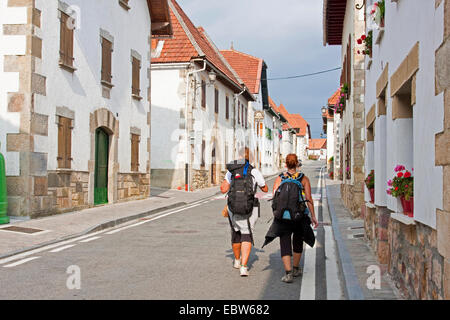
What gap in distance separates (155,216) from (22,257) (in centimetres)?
661

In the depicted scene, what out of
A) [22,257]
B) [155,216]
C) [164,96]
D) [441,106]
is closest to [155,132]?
[164,96]

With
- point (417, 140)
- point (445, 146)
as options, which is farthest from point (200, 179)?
point (445, 146)

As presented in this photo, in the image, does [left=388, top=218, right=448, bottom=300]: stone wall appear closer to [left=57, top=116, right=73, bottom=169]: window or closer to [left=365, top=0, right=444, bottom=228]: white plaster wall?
[left=365, top=0, right=444, bottom=228]: white plaster wall

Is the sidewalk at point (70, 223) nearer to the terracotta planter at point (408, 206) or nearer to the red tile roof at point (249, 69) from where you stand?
the terracotta planter at point (408, 206)

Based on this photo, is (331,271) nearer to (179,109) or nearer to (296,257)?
(296,257)

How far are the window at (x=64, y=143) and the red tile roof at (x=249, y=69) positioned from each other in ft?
109

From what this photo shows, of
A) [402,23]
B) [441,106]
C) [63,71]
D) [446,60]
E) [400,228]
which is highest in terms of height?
[63,71]

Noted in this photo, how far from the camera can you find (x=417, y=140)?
4980mm

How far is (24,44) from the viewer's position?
1209 cm

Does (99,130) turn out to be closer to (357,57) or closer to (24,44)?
(24,44)

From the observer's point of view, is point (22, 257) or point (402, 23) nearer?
point (402, 23)

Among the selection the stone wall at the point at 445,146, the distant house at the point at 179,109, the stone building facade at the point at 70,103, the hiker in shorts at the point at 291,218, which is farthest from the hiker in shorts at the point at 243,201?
the distant house at the point at 179,109

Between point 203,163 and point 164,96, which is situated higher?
point 164,96

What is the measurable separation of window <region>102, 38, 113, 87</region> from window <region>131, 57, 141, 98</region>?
2113mm
